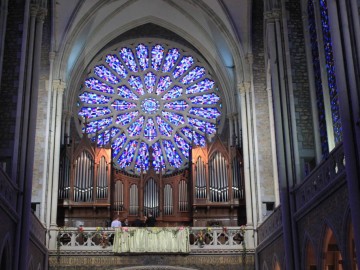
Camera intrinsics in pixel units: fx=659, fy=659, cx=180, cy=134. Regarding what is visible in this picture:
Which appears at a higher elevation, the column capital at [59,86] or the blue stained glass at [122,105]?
the blue stained glass at [122,105]

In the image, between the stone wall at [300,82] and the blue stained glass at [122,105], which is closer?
the stone wall at [300,82]

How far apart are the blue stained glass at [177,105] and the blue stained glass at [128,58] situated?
2176mm

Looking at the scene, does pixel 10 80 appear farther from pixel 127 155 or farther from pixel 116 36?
pixel 116 36

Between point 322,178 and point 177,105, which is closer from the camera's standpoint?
point 322,178

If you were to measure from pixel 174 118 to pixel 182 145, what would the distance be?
1387 millimetres

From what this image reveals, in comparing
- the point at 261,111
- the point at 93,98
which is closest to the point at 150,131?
the point at 93,98

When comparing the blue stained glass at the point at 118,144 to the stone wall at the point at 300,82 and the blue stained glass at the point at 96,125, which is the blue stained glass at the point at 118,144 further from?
the stone wall at the point at 300,82

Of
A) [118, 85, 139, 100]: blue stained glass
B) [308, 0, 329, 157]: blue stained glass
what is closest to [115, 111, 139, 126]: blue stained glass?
[118, 85, 139, 100]: blue stained glass

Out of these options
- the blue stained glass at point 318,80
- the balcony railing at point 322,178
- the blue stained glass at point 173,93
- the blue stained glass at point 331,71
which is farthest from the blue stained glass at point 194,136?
the blue stained glass at point 331,71

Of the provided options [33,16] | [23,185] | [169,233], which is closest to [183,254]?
[169,233]

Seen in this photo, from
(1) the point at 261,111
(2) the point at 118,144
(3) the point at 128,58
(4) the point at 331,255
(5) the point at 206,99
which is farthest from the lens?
(3) the point at 128,58

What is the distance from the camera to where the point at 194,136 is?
2773 cm

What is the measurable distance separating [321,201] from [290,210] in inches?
109

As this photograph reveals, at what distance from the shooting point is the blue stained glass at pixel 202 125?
91.1 feet
